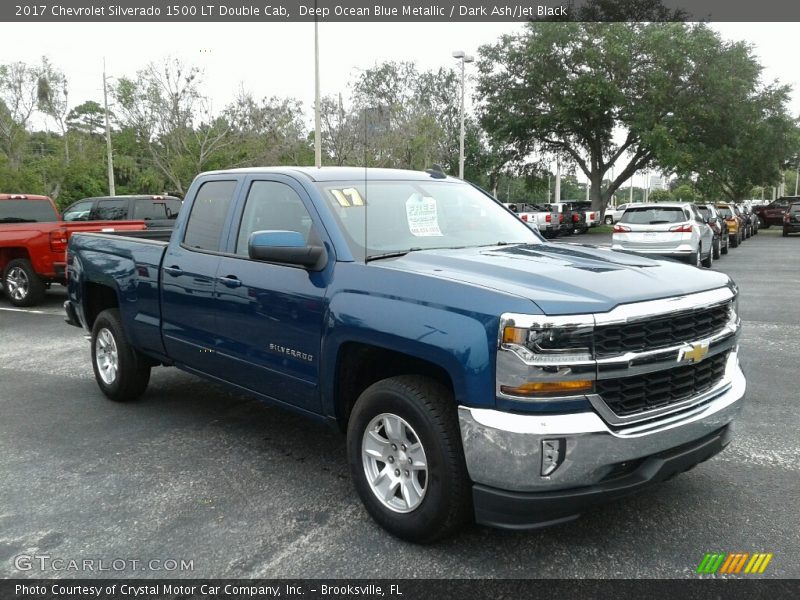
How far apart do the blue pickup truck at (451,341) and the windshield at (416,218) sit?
1 centimetres

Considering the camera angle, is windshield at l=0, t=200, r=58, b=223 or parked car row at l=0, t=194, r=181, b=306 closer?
parked car row at l=0, t=194, r=181, b=306

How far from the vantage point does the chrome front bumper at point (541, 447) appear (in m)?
2.88

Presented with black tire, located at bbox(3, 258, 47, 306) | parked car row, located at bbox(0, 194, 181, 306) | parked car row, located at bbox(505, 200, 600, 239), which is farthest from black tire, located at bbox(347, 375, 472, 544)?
parked car row, located at bbox(505, 200, 600, 239)

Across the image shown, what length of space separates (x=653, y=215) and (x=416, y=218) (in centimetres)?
1367

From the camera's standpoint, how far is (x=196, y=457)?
182 inches

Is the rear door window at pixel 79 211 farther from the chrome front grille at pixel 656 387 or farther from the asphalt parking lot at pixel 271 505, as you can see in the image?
the chrome front grille at pixel 656 387

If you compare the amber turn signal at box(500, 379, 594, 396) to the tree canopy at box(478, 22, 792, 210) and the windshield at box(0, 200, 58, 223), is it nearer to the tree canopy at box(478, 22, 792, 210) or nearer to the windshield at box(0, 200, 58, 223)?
the windshield at box(0, 200, 58, 223)

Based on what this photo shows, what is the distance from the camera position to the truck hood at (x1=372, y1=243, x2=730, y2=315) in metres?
3.03

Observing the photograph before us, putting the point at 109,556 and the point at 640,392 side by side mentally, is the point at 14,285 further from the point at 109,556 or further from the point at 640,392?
the point at 640,392

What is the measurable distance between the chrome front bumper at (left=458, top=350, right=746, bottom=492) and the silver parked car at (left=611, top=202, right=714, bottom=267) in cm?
1366

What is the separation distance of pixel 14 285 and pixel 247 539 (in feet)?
33.7

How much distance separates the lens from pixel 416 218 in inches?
168

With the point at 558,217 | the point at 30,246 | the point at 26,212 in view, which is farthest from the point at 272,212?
the point at 558,217

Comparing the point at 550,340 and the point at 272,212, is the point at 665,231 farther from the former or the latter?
the point at 550,340
